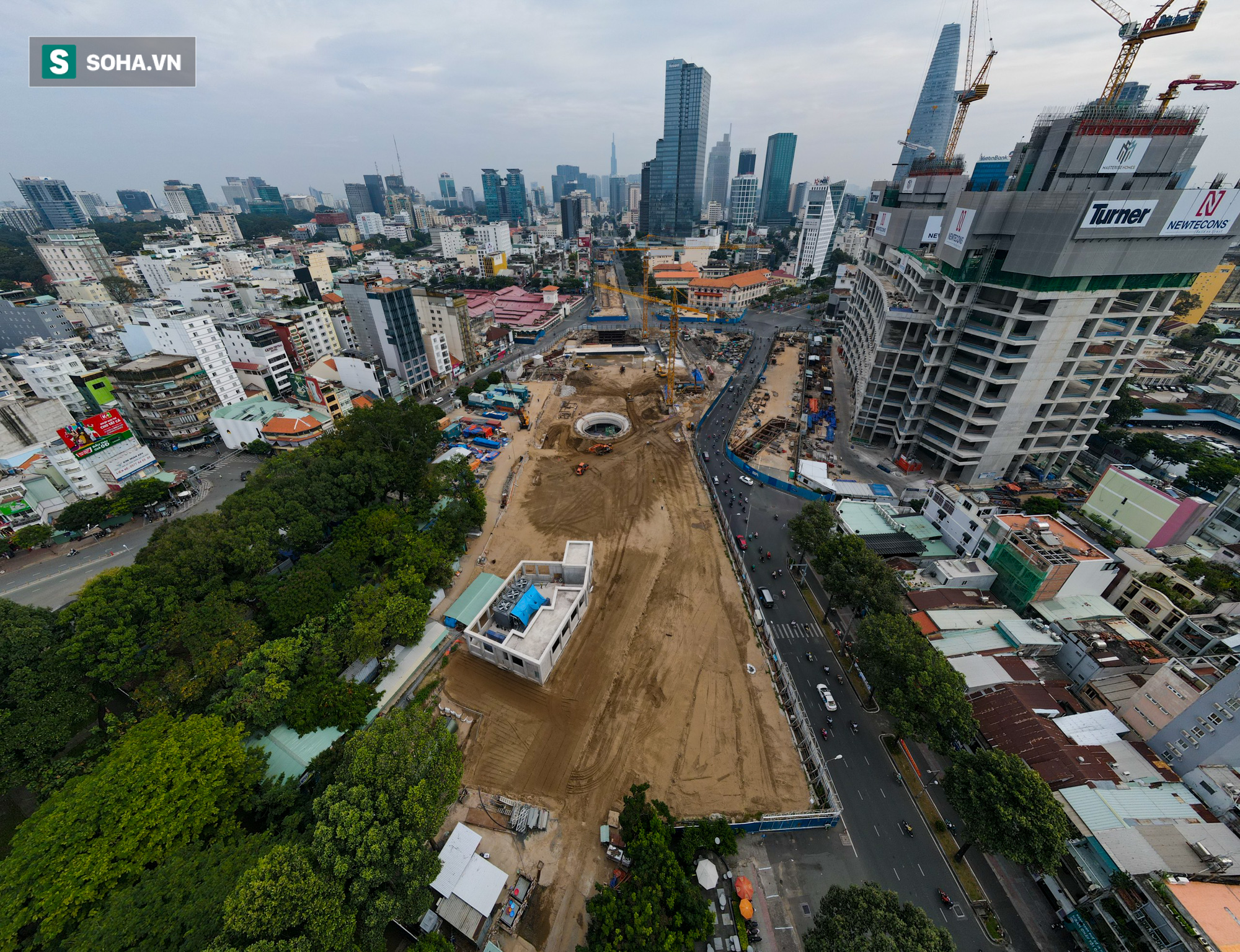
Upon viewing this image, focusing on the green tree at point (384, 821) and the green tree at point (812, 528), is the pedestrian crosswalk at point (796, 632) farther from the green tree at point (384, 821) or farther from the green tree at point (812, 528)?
the green tree at point (384, 821)

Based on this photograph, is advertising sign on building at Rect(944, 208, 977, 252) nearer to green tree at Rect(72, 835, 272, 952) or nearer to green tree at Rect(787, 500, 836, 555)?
green tree at Rect(787, 500, 836, 555)

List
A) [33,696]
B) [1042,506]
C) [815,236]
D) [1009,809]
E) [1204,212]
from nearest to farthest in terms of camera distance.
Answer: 1. [1009,809]
2. [33,696]
3. [1204,212]
4. [1042,506]
5. [815,236]

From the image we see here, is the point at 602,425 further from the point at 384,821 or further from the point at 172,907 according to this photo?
the point at 172,907

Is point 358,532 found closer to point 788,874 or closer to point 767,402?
point 788,874

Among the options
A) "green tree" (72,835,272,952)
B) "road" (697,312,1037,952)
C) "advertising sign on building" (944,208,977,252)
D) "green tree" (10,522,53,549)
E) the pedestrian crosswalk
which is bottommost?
"road" (697,312,1037,952)

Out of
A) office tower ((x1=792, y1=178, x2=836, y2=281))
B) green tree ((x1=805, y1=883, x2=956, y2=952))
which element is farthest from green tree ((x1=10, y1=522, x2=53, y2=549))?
office tower ((x1=792, y1=178, x2=836, y2=281))

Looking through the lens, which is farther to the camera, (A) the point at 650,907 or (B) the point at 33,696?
(B) the point at 33,696

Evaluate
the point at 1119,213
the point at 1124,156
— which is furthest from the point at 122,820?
the point at 1124,156

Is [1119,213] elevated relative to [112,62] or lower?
lower
